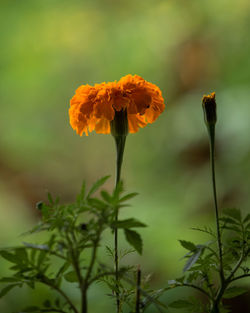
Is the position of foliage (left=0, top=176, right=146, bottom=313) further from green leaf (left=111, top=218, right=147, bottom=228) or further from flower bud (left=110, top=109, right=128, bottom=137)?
flower bud (left=110, top=109, right=128, bottom=137)

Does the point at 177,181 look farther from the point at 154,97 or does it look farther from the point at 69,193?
the point at 154,97

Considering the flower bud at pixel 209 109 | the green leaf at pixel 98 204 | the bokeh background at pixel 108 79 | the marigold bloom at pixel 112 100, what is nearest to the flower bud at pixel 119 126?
the marigold bloom at pixel 112 100

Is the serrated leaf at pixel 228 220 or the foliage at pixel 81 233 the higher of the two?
the serrated leaf at pixel 228 220

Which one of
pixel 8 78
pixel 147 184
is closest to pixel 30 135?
pixel 8 78

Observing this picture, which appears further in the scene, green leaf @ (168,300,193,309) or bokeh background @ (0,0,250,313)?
bokeh background @ (0,0,250,313)

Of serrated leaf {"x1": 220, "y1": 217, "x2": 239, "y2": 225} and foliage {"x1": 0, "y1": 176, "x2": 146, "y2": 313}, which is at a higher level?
serrated leaf {"x1": 220, "y1": 217, "x2": 239, "y2": 225}

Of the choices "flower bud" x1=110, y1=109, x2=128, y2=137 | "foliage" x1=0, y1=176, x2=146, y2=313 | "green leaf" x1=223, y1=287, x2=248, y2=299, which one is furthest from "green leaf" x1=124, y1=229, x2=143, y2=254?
"flower bud" x1=110, y1=109, x2=128, y2=137

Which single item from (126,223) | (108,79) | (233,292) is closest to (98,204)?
(126,223)

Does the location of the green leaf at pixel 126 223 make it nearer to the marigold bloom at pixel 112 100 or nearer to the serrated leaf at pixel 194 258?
the serrated leaf at pixel 194 258

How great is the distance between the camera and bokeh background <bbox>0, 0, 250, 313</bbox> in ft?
6.21

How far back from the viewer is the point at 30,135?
223 cm

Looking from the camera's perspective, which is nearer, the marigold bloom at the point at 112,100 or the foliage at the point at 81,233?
the foliage at the point at 81,233

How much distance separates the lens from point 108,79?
7.63 ft

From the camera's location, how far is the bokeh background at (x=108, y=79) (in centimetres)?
189
